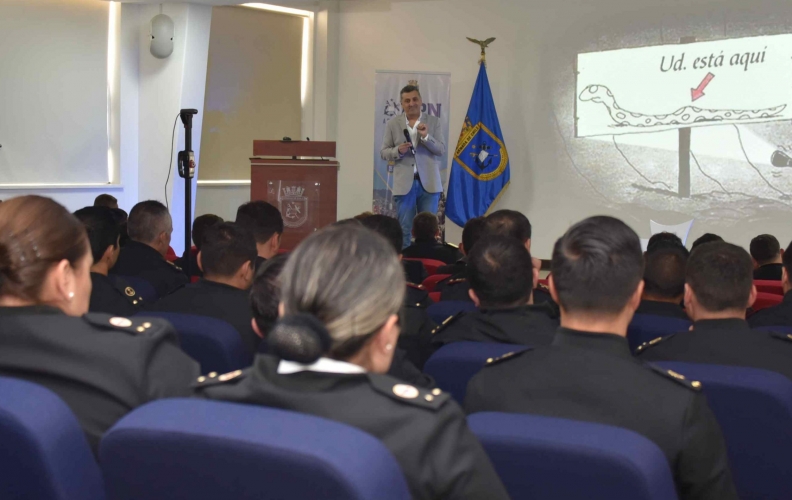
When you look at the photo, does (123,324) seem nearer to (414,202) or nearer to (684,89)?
(414,202)

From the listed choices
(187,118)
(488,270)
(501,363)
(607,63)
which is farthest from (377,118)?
(501,363)

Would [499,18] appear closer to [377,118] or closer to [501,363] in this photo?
[377,118]

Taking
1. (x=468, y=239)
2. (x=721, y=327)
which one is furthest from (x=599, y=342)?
(x=468, y=239)

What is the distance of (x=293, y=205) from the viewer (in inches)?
249

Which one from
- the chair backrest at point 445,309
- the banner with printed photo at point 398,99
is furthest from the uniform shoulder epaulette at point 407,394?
the banner with printed photo at point 398,99

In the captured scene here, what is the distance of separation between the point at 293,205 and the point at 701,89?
3752 millimetres

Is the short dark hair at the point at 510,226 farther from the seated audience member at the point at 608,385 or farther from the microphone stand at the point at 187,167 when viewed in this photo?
the microphone stand at the point at 187,167

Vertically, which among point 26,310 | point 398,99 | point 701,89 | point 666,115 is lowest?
point 26,310

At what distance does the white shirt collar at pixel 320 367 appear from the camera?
1.04m

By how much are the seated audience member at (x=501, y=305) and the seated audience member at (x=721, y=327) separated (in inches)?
12.0

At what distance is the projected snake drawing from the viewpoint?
7113mm

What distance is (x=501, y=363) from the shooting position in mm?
1559

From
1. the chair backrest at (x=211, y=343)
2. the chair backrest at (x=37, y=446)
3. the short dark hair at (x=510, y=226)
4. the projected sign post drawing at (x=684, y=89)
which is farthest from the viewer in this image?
the projected sign post drawing at (x=684, y=89)

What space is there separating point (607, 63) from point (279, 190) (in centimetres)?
340
